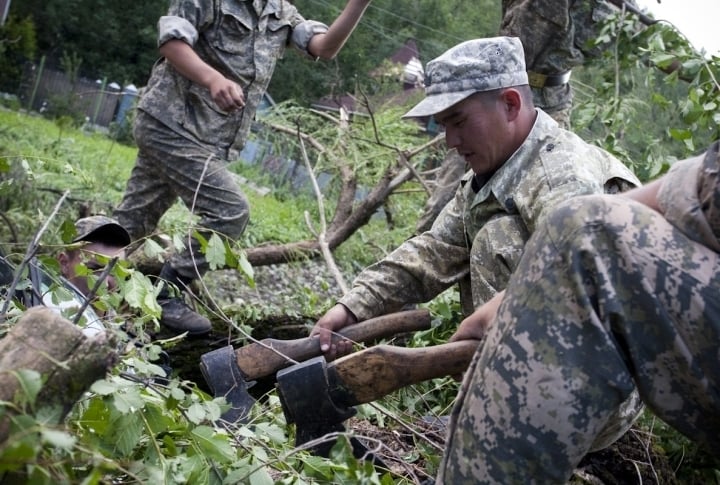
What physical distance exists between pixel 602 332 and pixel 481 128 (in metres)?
1.53

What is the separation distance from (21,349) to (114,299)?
1.30 meters

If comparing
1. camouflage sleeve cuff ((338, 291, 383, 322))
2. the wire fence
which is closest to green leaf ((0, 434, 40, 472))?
camouflage sleeve cuff ((338, 291, 383, 322))

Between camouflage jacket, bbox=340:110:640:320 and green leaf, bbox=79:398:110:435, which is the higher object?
camouflage jacket, bbox=340:110:640:320

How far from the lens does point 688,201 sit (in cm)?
183

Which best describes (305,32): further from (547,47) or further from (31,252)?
(31,252)

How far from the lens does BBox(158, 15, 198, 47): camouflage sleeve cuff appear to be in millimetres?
4730

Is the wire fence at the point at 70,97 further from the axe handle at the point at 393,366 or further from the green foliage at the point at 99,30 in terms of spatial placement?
the axe handle at the point at 393,366

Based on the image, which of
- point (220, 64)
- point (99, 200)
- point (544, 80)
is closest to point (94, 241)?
point (220, 64)

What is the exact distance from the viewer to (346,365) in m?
2.56

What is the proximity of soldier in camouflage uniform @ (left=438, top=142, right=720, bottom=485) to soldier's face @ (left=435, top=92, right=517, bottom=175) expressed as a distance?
134cm

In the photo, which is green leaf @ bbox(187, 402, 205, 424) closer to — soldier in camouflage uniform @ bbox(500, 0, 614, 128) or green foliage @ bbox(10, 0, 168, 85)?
soldier in camouflage uniform @ bbox(500, 0, 614, 128)

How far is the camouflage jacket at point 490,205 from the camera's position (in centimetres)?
300

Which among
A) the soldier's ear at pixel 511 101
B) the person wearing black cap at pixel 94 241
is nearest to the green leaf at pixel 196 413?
the soldier's ear at pixel 511 101

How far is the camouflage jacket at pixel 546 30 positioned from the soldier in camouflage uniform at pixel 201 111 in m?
1.10
